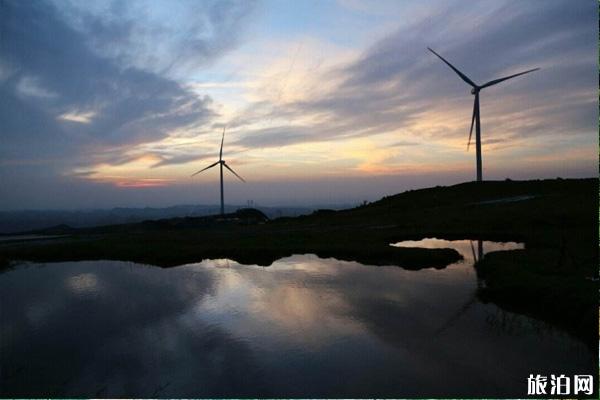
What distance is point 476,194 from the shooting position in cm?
6556

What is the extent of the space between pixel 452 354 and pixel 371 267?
14861mm

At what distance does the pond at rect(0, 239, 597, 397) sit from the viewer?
40.4ft

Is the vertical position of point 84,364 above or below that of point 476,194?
below

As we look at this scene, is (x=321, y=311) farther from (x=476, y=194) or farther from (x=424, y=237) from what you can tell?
(x=476, y=194)

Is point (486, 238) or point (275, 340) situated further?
point (486, 238)

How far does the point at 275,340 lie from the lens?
15.6 m

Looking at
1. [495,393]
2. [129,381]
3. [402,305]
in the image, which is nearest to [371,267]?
[402,305]

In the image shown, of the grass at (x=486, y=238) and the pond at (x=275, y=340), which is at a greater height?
the grass at (x=486, y=238)

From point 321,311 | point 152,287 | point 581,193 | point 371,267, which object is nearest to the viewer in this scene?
point 321,311

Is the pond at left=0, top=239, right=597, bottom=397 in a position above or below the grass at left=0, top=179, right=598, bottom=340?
below

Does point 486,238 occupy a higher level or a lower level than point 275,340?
higher

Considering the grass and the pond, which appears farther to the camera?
the grass

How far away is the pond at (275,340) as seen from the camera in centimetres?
1230

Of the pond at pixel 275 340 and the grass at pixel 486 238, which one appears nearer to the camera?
the pond at pixel 275 340
